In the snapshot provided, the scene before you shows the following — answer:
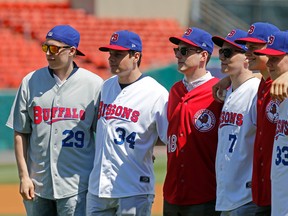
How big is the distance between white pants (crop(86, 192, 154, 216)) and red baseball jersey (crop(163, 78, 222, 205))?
257mm

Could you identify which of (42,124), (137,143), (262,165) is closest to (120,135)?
(137,143)

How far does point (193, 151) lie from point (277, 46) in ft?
4.29

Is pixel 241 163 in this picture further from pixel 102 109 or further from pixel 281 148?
pixel 102 109

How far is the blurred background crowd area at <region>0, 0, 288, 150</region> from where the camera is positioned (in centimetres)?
2462

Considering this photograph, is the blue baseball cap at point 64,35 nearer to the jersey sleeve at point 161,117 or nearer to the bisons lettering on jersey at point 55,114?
the bisons lettering on jersey at point 55,114

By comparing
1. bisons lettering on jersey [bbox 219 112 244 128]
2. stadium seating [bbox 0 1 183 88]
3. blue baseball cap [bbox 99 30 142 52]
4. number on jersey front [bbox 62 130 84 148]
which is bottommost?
stadium seating [bbox 0 1 183 88]

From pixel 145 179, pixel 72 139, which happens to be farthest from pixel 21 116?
pixel 145 179

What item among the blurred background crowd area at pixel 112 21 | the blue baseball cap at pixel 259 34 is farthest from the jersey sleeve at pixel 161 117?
the blurred background crowd area at pixel 112 21

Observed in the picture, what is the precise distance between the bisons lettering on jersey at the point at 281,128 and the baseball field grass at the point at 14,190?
20.0ft

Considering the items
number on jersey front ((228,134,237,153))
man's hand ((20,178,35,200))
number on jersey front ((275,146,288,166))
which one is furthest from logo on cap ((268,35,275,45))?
man's hand ((20,178,35,200))

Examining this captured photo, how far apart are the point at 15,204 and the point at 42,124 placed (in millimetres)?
5803

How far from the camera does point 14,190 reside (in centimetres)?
1444

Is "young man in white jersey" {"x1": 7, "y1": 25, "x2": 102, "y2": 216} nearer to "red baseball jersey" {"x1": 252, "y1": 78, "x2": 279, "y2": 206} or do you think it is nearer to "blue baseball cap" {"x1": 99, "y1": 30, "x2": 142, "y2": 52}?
"blue baseball cap" {"x1": 99, "y1": 30, "x2": 142, "y2": 52}

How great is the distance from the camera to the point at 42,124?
24.3 feet
